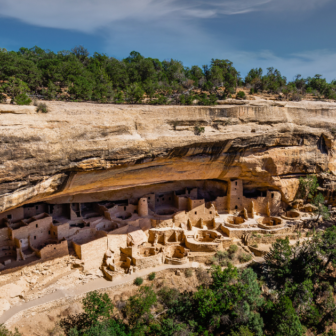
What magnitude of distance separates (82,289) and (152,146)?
8.99 metres

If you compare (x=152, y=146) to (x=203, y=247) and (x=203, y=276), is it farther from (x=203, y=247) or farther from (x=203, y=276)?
(x=203, y=276)

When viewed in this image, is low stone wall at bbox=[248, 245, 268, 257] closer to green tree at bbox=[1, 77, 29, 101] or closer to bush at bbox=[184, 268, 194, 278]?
bush at bbox=[184, 268, 194, 278]

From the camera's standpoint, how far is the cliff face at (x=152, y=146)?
42.8 feet

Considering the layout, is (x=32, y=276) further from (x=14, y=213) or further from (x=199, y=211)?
(x=199, y=211)

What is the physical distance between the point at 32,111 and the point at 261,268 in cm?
1658

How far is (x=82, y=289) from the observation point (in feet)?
53.4

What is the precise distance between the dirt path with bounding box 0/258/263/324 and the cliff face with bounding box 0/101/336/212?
5.29 m

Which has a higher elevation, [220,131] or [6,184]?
[220,131]

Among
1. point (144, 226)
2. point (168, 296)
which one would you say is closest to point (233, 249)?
point (168, 296)

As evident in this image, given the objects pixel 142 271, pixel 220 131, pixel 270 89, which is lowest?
pixel 142 271

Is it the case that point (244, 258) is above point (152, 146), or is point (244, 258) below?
below

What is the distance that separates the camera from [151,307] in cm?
1630

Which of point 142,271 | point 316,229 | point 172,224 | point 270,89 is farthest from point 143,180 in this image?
point 270,89

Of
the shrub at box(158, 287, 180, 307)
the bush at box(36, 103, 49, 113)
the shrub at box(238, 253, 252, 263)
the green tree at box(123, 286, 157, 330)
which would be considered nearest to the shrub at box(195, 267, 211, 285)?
the shrub at box(158, 287, 180, 307)
